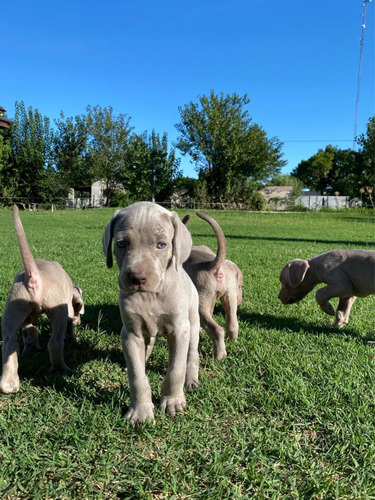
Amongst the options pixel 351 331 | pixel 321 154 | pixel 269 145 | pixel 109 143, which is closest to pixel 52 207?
pixel 109 143

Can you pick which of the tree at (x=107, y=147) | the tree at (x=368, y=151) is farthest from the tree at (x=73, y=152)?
the tree at (x=368, y=151)

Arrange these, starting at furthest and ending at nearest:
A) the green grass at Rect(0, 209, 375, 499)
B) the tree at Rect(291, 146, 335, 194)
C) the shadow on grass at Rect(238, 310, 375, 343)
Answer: the tree at Rect(291, 146, 335, 194) < the shadow on grass at Rect(238, 310, 375, 343) < the green grass at Rect(0, 209, 375, 499)

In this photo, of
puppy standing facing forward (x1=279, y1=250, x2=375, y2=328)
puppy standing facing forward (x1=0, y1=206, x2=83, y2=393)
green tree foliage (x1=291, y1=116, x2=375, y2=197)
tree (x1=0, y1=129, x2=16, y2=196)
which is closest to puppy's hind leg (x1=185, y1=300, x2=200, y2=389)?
puppy standing facing forward (x1=0, y1=206, x2=83, y2=393)

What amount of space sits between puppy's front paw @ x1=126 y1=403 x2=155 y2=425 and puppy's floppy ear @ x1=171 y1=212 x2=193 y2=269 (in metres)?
0.95

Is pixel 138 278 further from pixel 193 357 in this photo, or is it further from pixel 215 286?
pixel 215 286

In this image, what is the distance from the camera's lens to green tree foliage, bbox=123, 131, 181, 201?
50.8 m

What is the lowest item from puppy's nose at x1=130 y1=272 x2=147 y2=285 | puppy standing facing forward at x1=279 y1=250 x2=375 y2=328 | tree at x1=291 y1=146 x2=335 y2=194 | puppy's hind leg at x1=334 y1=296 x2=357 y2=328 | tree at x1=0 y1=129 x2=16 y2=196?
puppy's hind leg at x1=334 y1=296 x2=357 y2=328

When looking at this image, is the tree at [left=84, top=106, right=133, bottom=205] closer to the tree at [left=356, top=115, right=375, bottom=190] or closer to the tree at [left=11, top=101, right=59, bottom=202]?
the tree at [left=11, top=101, right=59, bottom=202]

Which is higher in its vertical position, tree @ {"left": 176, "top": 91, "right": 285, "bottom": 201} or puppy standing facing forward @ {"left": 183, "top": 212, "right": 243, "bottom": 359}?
tree @ {"left": 176, "top": 91, "right": 285, "bottom": 201}

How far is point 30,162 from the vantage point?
1779 inches

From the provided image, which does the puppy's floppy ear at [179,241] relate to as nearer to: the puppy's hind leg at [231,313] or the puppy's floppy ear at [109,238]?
the puppy's floppy ear at [109,238]

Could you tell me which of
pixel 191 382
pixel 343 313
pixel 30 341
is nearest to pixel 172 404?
pixel 191 382

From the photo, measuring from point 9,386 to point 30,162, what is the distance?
1823 inches

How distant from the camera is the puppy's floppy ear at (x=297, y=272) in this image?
519 cm
